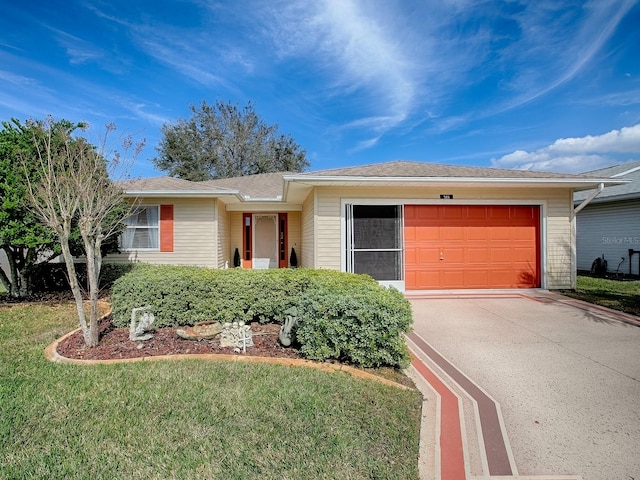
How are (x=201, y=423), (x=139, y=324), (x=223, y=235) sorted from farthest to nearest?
1. (x=223, y=235)
2. (x=139, y=324)
3. (x=201, y=423)

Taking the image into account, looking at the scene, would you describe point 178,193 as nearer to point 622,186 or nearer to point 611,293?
point 611,293

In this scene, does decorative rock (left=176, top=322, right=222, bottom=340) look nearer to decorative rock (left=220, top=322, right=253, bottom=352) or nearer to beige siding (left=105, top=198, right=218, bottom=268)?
decorative rock (left=220, top=322, right=253, bottom=352)

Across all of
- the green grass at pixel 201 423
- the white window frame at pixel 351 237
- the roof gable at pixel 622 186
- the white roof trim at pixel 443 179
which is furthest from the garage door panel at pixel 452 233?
the green grass at pixel 201 423

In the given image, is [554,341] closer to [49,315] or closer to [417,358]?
[417,358]

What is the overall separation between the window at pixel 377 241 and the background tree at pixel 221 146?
1947 centimetres

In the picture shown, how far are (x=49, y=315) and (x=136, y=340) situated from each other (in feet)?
10.5

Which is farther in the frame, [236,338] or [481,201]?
[481,201]

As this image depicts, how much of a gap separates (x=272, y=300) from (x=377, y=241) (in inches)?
159

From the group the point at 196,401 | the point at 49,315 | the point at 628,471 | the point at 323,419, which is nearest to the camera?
the point at 628,471

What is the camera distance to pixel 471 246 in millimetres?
8336

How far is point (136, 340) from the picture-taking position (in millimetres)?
4199

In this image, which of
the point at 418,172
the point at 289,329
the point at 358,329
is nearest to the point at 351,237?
the point at 418,172

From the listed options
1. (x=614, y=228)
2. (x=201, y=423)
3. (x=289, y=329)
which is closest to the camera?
(x=201, y=423)

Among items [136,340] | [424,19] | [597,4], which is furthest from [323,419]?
[597,4]
